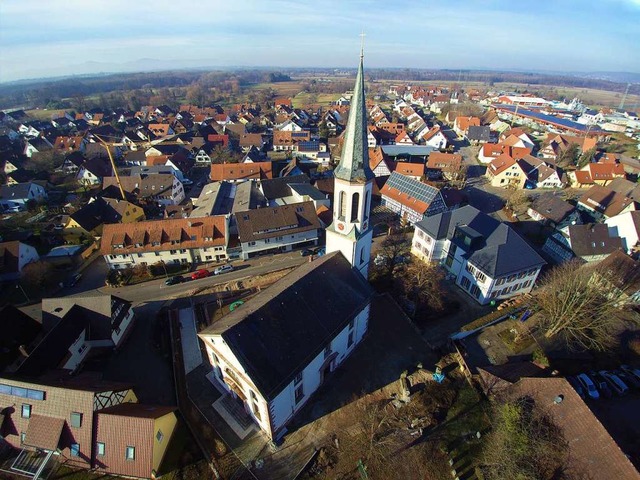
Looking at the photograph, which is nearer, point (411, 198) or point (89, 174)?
point (411, 198)

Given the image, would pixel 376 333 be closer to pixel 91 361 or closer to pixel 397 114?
pixel 91 361

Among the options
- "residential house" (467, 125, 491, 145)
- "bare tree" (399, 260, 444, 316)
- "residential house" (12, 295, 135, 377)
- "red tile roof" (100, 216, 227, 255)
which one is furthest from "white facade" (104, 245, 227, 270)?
"residential house" (467, 125, 491, 145)

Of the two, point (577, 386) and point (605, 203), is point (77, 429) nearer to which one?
point (577, 386)

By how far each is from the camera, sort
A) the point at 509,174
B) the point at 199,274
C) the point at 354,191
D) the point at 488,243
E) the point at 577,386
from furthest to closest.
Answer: the point at 509,174, the point at 199,274, the point at 488,243, the point at 577,386, the point at 354,191

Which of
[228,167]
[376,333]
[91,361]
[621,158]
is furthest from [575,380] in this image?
[621,158]

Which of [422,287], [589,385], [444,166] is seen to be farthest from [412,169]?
[589,385]
